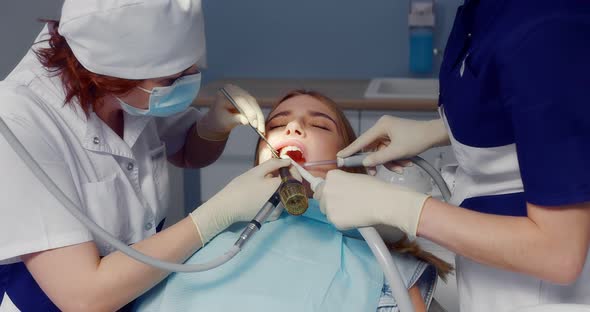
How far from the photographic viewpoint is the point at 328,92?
3061 mm

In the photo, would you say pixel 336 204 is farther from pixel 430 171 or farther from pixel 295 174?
pixel 430 171

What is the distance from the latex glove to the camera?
1.09 metres

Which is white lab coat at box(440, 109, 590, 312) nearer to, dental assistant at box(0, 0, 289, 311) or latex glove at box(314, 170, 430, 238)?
latex glove at box(314, 170, 430, 238)

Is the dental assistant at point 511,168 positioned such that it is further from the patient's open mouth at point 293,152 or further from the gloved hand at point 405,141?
the patient's open mouth at point 293,152

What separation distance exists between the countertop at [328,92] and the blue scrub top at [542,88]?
1720mm

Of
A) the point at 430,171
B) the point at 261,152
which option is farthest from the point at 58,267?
the point at 430,171

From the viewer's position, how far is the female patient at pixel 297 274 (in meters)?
1.29

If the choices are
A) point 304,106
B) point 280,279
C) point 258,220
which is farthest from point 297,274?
point 304,106

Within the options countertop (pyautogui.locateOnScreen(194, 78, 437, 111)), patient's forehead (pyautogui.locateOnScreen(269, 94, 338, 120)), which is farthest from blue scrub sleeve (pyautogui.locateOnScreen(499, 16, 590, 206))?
countertop (pyautogui.locateOnScreen(194, 78, 437, 111))

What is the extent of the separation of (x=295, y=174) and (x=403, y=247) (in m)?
0.33

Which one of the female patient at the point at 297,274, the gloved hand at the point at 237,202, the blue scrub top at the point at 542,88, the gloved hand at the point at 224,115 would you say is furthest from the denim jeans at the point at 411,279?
the gloved hand at the point at 224,115

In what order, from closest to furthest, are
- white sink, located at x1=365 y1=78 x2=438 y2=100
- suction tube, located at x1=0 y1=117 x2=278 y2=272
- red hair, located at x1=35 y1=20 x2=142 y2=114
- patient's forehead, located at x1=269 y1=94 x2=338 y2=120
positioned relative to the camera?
suction tube, located at x1=0 y1=117 x2=278 y2=272 → red hair, located at x1=35 y1=20 x2=142 y2=114 → patient's forehead, located at x1=269 y1=94 x2=338 y2=120 → white sink, located at x1=365 y1=78 x2=438 y2=100

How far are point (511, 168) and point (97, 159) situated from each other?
890 mm

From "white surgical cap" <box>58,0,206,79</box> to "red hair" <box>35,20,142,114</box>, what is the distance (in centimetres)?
5
